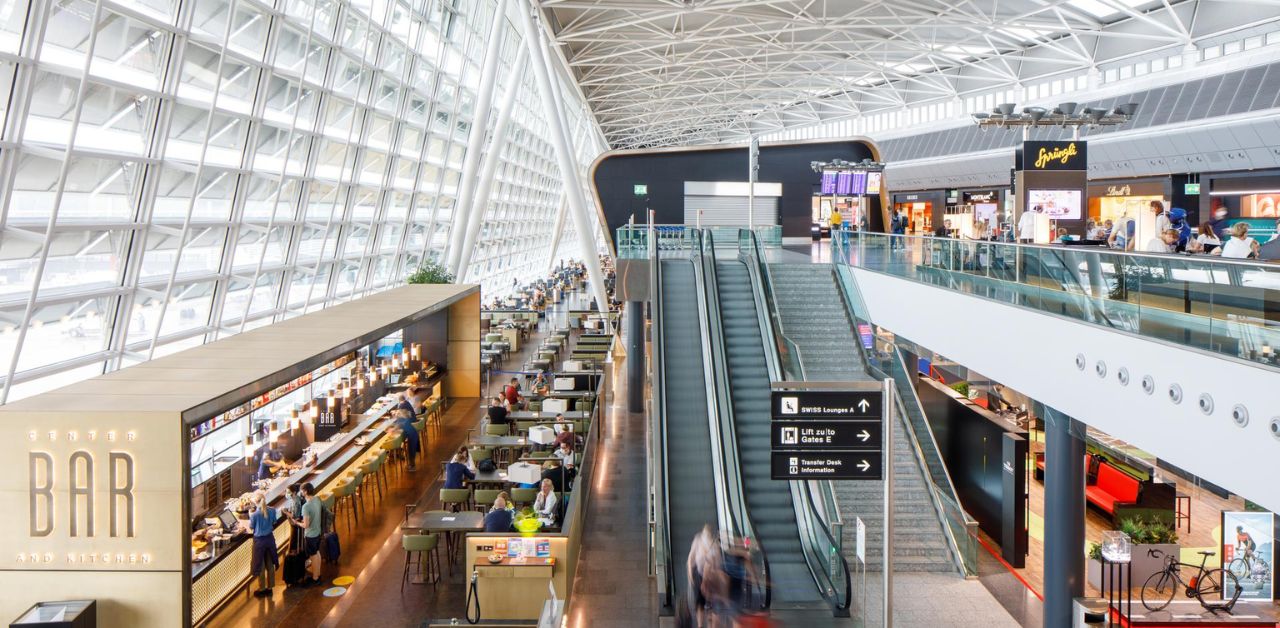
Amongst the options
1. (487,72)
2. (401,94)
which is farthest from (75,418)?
Answer: (487,72)

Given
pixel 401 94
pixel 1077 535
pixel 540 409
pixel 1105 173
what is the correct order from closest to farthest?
pixel 1077 535 < pixel 540 409 < pixel 401 94 < pixel 1105 173

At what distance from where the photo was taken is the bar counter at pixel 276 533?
952 cm

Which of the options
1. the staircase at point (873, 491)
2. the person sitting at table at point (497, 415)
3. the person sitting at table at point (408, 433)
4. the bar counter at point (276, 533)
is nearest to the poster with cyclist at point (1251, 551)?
the staircase at point (873, 491)

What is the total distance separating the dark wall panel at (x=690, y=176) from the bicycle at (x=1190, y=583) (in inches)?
677

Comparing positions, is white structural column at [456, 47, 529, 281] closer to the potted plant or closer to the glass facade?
the glass facade

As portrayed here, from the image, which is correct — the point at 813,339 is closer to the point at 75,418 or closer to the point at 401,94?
the point at 75,418

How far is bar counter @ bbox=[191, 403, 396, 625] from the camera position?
952cm

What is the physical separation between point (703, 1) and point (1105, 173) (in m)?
15.0

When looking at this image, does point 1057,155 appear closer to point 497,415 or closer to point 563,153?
point 497,415

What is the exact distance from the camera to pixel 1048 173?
1402cm

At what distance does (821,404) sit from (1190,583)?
7204mm

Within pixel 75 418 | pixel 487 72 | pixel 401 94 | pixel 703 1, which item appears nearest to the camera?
pixel 75 418

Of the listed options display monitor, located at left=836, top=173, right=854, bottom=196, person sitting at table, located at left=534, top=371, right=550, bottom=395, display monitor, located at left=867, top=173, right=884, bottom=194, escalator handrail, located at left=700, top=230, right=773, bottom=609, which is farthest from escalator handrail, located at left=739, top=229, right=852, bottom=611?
display monitor, located at left=867, top=173, right=884, bottom=194

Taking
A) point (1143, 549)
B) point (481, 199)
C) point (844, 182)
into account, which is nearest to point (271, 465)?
point (481, 199)
